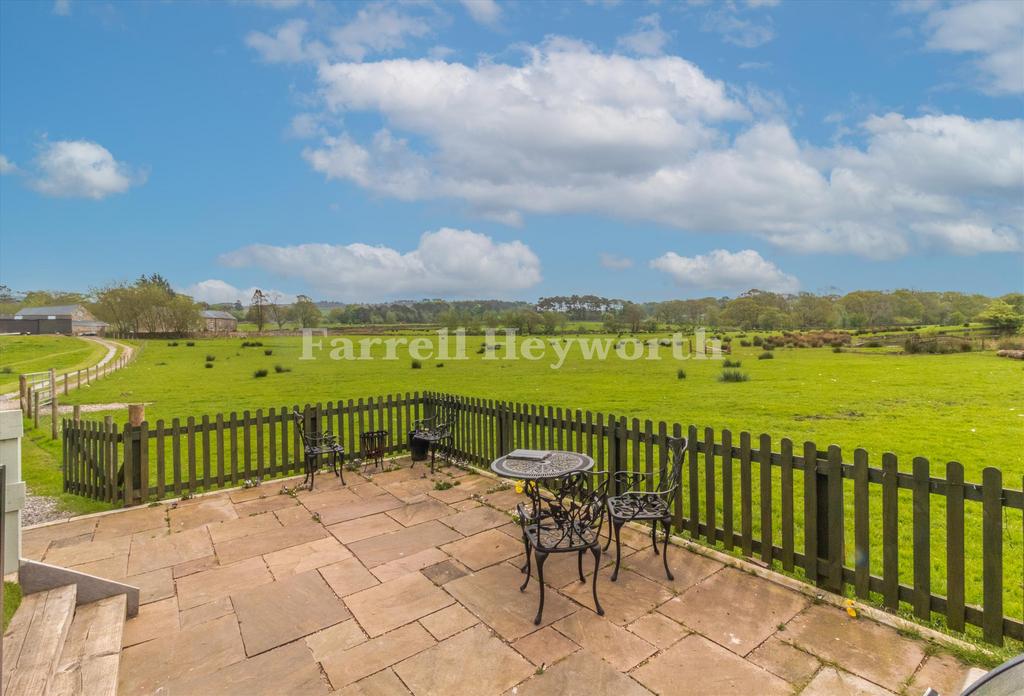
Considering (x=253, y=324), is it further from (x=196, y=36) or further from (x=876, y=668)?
(x=876, y=668)

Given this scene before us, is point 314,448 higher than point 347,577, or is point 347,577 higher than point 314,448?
point 314,448

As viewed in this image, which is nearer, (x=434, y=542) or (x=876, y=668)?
(x=876, y=668)

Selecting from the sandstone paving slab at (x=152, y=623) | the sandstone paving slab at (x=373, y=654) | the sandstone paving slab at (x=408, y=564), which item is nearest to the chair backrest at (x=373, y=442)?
the sandstone paving slab at (x=408, y=564)

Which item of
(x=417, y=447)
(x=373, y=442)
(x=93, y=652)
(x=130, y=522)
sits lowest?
(x=130, y=522)

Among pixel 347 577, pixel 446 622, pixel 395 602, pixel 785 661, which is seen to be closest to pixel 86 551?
pixel 347 577

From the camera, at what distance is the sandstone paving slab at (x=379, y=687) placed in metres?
2.83

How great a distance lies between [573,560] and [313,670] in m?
2.25

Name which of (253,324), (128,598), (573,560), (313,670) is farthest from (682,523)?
(253,324)

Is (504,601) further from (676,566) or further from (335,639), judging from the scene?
(676,566)

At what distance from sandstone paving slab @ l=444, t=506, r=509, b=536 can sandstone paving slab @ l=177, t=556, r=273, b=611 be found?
1.84 meters

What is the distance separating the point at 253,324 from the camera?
90.7 metres

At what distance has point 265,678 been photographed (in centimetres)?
299

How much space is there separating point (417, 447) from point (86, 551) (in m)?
4.17

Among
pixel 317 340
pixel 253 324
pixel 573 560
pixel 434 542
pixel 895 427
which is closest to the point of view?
pixel 573 560
